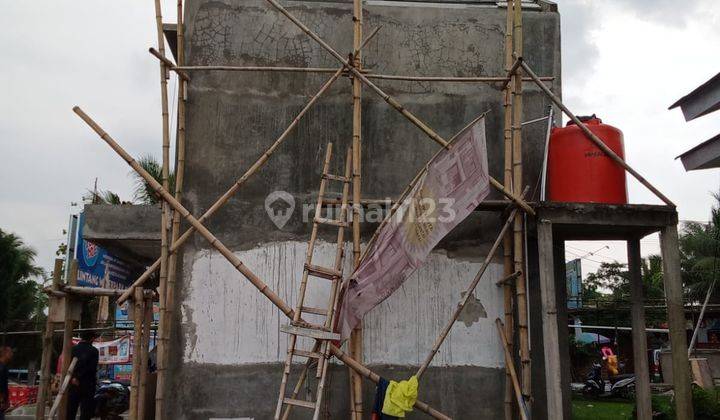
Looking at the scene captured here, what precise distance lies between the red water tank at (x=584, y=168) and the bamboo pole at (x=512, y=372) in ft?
5.07

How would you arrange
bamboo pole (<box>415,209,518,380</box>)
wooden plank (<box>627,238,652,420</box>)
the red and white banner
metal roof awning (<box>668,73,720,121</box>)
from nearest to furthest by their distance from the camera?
the red and white banner, bamboo pole (<box>415,209,518,380</box>), wooden plank (<box>627,238,652,420</box>), metal roof awning (<box>668,73,720,121</box>)

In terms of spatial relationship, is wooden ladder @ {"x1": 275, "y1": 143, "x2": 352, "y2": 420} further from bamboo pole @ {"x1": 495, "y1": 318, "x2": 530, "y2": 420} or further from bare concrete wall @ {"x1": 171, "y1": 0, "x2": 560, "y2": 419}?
bamboo pole @ {"x1": 495, "y1": 318, "x2": 530, "y2": 420}

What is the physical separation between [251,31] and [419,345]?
162 inches

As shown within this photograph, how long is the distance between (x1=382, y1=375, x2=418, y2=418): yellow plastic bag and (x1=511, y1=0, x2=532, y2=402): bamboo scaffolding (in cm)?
127

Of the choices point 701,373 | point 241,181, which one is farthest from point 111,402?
point 701,373

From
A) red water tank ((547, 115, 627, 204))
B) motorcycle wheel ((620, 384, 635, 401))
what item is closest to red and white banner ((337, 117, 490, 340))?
red water tank ((547, 115, 627, 204))

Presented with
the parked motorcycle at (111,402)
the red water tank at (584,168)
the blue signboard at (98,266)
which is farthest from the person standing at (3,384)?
the red water tank at (584,168)

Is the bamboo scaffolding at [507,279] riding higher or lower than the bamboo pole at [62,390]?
higher

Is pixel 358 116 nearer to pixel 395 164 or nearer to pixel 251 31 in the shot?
pixel 395 164

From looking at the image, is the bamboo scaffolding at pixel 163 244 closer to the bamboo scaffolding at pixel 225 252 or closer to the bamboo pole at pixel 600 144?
the bamboo scaffolding at pixel 225 252

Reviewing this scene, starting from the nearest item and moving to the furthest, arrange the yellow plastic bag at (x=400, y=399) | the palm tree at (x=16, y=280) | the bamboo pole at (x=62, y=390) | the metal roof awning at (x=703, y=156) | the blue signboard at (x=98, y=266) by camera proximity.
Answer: the yellow plastic bag at (x=400, y=399) < the bamboo pole at (x=62, y=390) < the metal roof awning at (x=703, y=156) < the blue signboard at (x=98, y=266) < the palm tree at (x=16, y=280)

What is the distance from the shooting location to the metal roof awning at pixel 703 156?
723cm

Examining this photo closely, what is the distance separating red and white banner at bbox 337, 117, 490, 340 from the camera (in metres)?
5.70

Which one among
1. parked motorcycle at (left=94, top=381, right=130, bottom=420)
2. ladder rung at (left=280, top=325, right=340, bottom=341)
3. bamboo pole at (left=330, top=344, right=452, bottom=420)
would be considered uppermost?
ladder rung at (left=280, top=325, right=340, bottom=341)
